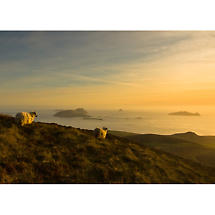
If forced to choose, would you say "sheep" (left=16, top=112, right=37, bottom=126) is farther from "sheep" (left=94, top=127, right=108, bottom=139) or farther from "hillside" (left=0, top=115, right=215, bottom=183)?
"sheep" (left=94, top=127, right=108, bottom=139)

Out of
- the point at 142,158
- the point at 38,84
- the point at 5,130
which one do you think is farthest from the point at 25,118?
the point at 142,158

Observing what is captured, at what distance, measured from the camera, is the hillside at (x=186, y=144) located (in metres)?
16.2

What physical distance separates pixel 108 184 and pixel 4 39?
408 inches

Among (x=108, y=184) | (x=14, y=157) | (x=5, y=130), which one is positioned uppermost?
(x=5, y=130)

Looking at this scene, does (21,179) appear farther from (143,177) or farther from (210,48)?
(210,48)

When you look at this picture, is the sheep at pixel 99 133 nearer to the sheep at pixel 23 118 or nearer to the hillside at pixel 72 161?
the hillside at pixel 72 161

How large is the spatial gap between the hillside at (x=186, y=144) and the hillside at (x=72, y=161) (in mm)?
4417

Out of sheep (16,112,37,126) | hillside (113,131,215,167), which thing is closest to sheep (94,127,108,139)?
hillside (113,131,215,167)

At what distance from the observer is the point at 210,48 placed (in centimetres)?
1184

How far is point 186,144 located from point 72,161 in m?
15.6

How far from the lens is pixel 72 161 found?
9094 mm

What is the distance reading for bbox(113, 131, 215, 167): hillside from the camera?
53.2 ft

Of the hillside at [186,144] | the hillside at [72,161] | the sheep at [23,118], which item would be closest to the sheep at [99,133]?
the hillside at [72,161]

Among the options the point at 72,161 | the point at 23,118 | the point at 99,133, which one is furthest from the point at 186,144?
the point at 23,118
